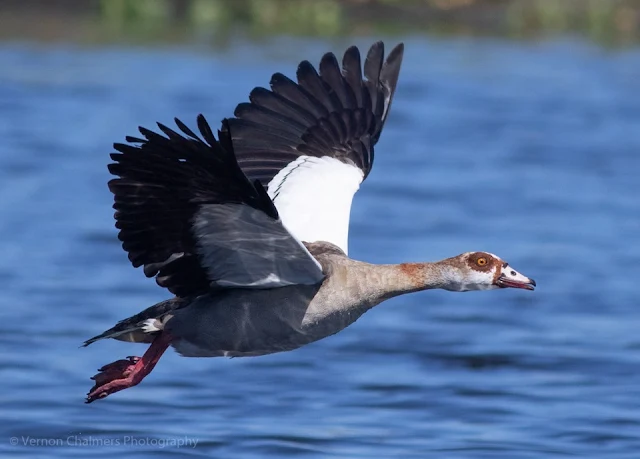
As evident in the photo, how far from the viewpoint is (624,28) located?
102 ft

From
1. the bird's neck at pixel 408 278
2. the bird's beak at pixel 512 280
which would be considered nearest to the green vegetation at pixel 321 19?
the bird's neck at pixel 408 278

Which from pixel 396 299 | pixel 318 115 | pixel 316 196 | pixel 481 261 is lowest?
pixel 481 261

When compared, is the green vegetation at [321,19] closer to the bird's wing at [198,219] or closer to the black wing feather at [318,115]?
the black wing feather at [318,115]

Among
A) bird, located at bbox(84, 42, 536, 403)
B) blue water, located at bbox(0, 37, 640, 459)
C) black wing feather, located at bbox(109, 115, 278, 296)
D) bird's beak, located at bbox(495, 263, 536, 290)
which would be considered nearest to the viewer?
black wing feather, located at bbox(109, 115, 278, 296)

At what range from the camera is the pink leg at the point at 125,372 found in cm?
804

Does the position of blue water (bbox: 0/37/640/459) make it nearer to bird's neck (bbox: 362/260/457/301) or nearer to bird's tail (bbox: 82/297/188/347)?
bird's tail (bbox: 82/297/188/347)

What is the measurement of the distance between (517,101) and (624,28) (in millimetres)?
7774

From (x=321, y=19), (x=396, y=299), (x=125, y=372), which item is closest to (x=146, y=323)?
(x=125, y=372)

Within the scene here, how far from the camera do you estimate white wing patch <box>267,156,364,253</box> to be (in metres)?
8.82

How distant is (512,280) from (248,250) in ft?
5.40

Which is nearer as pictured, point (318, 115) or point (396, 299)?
point (318, 115)

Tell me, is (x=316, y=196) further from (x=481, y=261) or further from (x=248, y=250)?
(x=248, y=250)

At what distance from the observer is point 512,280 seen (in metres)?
8.20

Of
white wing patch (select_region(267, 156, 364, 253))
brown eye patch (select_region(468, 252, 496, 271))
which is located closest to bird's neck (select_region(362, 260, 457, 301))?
brown eye patch (select_region(468, 252, 496, 271))
